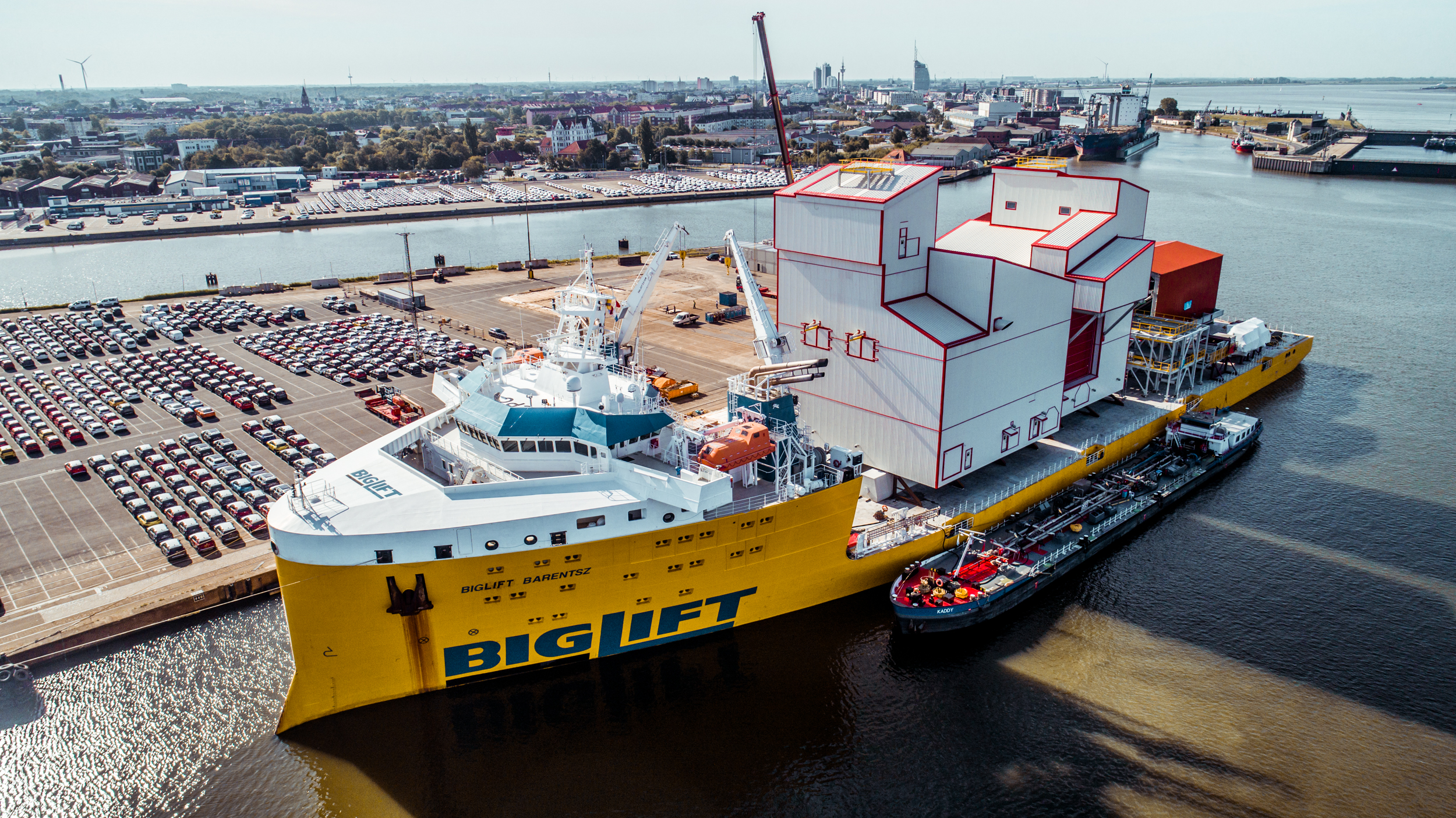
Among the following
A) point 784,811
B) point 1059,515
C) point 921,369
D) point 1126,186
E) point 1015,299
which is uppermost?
point 1126,186

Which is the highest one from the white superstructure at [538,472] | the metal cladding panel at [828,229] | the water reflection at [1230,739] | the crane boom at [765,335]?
the metal cladding panel at [828,229]

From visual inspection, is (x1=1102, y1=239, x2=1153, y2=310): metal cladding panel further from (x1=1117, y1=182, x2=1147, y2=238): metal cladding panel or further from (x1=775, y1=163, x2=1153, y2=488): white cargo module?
(x1=1117, y1=182, x2=1147, y2=238): metal cladding panel

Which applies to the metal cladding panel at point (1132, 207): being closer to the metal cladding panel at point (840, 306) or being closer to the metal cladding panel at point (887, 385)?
the metal cladding panel at point (840, 306)

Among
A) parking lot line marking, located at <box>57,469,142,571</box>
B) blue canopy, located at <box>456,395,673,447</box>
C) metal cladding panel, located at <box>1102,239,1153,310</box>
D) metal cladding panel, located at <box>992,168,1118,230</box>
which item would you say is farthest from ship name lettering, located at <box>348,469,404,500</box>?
metal cladding panel, located at <box>1102,239,1153,310</box>

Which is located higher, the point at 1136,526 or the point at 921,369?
the point at 921,369

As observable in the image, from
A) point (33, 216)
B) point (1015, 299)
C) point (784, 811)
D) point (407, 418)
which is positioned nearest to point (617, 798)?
point (784, 811)

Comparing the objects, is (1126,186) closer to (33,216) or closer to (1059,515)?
(1059,515)

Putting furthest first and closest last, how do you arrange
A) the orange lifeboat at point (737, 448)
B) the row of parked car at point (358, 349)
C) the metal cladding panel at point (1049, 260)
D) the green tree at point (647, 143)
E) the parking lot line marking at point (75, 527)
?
1. the green tree at point (647, 143)
2. the row of parked car at point (358, 349)
3. the metal cladding panel at point (1049, 260)
4. the parking lot line marking at point (75, 527)
5. the orange lifeboat at point (737, 448)

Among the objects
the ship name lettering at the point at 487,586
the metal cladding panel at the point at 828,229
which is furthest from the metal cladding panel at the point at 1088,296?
the ship name lettering at the point at 487,586
